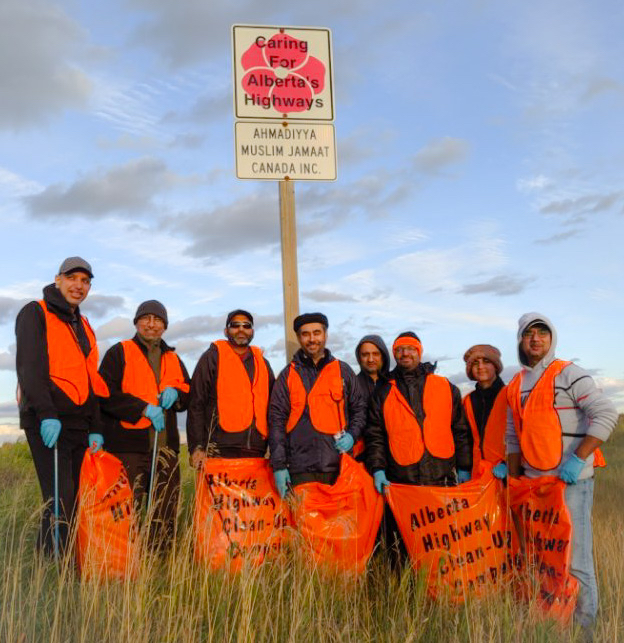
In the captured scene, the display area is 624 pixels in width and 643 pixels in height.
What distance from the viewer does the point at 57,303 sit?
461cm

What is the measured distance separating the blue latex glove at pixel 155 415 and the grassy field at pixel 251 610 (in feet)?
3.08

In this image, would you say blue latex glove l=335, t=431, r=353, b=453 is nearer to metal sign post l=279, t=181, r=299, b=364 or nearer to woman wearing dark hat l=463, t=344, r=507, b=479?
woman wearing dark hat l=463, t=344, r=507, b=479

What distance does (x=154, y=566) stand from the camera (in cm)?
459

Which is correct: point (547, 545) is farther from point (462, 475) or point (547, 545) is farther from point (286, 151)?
point (286, 151)

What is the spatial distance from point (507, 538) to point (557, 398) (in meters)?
0.97

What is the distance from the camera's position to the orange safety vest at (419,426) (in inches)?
188

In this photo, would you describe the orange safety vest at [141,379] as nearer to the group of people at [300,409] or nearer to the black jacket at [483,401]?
the group of people at [300,409]

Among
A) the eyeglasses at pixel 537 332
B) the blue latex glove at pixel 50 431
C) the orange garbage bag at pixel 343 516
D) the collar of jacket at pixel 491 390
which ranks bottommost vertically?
the orange garbage bag at pixel 343 516

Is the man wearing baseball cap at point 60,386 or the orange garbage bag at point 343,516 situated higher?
the man wearing baseball cap at point 60,386

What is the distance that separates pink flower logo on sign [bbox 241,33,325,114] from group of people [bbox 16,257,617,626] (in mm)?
2009

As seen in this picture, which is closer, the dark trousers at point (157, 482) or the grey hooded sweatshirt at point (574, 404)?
the grey hooded sweatshirt at point (574, 404)

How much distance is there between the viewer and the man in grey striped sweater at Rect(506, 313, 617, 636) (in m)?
4.04

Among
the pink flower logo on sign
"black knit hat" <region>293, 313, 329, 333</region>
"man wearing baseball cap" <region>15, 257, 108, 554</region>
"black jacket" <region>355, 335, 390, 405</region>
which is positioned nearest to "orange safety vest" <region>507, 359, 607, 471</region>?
"black jacket" <region>355, 335, 390, 405</region>

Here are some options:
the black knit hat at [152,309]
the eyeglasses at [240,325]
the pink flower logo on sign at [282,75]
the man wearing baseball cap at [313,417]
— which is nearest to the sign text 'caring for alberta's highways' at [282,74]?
the pink flower logo on sign at [282,75]
